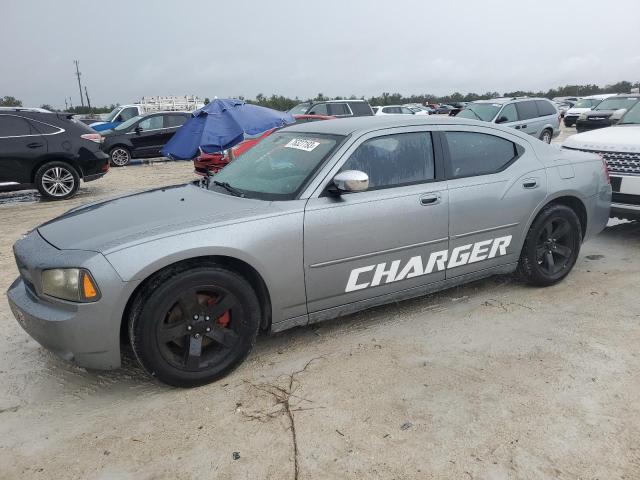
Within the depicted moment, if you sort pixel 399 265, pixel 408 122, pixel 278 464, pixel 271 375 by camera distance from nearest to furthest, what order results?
1. pixel 278 464
2. pixel 271 375
3. pixel 399 265
4. pixel 408 122

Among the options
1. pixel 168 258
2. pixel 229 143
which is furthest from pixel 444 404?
pixel 229 143

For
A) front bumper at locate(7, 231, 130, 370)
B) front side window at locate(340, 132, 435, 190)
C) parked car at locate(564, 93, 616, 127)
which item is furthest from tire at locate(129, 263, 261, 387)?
parked car at locate(564, 93, 616, 127)

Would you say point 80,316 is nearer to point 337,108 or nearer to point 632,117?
point 632,117

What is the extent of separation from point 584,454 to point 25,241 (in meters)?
3.29

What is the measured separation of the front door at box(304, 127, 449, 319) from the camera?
329 centimetres

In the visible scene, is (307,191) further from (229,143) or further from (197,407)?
(229,143)

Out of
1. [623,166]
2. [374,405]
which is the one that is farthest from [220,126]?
[374,405]

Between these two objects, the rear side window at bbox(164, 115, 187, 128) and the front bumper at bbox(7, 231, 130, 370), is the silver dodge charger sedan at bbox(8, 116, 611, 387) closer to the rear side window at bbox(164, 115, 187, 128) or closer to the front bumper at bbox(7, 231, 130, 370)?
the front bumper at bbox(7, 231, 130, 370)

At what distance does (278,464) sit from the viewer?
7.90 feet

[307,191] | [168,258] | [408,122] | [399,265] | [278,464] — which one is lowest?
[278,464]

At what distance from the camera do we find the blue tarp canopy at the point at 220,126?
11.5m

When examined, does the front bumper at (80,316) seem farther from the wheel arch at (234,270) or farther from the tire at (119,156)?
the tire at (119,156)

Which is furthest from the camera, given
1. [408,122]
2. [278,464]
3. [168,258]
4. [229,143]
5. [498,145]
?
[229,143]

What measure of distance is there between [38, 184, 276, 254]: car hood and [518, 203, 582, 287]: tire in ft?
7.63
